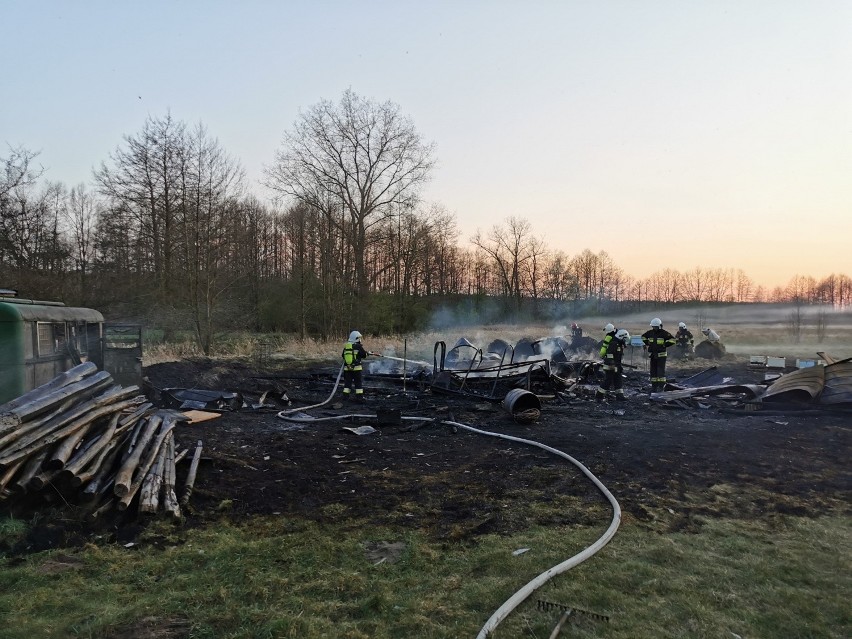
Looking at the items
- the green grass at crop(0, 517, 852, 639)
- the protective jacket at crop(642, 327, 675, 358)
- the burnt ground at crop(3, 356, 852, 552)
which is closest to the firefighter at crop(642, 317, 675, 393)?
the protective jacket at crop(642, 327, 675, 358)

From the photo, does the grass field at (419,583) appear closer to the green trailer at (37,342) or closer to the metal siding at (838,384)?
the green trailer at (37,342)

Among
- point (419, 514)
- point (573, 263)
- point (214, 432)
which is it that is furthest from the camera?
point (573, 263)

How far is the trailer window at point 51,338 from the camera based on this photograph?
27.0 ft

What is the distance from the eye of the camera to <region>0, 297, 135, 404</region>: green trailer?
24.6ft

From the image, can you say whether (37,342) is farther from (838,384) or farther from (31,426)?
(838,384)

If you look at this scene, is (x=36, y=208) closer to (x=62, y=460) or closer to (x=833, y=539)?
(x=62, y=460)

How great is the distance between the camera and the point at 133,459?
5414 mm

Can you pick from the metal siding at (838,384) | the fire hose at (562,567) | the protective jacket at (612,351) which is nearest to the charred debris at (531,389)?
the metal siding at (838,384)

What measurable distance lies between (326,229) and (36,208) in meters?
14.3

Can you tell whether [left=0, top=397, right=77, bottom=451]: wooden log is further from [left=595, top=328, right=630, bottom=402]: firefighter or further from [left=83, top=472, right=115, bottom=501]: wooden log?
[left=595, top=328, right=630, bottom=402]: firefighter

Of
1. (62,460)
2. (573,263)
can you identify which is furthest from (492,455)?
(573,263)

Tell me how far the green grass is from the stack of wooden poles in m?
0.62

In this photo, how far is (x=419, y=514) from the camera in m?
5.21

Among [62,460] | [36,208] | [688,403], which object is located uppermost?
[36,208]
